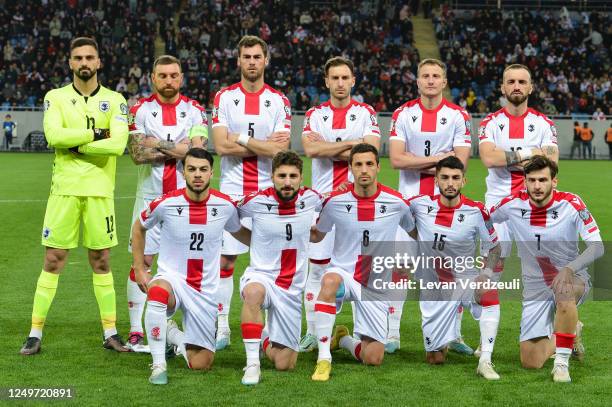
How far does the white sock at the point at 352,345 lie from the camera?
6.82 metres

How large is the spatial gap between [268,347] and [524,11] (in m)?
34.0

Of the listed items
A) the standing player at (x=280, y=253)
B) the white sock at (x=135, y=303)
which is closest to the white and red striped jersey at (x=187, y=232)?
the standing player at (x=280, y=253)

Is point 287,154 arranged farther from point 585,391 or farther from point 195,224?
point 585,391

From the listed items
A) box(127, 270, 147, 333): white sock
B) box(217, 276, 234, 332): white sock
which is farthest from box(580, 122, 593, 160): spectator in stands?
box(127, 270, 147, 333): white sock

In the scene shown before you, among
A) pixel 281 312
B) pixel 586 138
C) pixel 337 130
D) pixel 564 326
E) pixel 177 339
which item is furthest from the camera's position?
pixel 586 138

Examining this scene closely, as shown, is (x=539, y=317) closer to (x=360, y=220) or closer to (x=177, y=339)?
(x=360, y=220)

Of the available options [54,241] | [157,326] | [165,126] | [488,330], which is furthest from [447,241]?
[54,241]

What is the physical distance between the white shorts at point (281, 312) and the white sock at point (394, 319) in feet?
3.18

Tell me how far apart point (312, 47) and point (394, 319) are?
28.7 m

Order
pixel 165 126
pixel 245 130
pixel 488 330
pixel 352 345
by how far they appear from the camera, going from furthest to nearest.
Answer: pixel 245 130 → pixel 165 126 → pixel 352 345 → pixel 488 330

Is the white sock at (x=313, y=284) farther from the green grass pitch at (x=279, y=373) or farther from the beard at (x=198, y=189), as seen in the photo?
the beard at (x=198, y=189)

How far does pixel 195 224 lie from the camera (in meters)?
6.54

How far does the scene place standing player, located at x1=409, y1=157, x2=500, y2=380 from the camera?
675cm

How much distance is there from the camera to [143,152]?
7.35 meters
